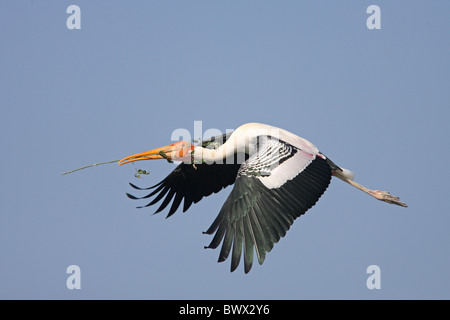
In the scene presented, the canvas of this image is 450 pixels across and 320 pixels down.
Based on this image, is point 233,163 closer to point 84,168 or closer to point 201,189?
point 201,189

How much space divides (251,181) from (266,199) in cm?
44

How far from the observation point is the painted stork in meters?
11.7

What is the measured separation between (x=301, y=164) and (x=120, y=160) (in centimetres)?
328

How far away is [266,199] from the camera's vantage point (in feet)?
39.6

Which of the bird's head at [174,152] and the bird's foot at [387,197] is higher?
the bird's head at [174,152]

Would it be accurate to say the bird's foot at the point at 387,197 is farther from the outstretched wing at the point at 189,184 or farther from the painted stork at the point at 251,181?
the outstretched wing at the point at 189,184

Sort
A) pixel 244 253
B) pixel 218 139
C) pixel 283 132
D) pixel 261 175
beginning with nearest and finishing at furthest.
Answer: pixel 244 253 < pixel 261 175 < pixel 283 132 < pixel 218 139

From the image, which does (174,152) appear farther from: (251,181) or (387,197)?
(387,197)

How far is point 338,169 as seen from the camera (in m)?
14.5

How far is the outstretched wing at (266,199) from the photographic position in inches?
458

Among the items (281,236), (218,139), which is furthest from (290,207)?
(218,139)

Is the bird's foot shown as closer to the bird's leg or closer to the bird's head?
the bird's leg

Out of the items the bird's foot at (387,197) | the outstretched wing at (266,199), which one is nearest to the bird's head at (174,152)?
the outstretched wing at (266,199)

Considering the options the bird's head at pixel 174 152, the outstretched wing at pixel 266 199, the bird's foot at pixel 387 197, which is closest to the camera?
the outstretched wing at pixel 266 199
